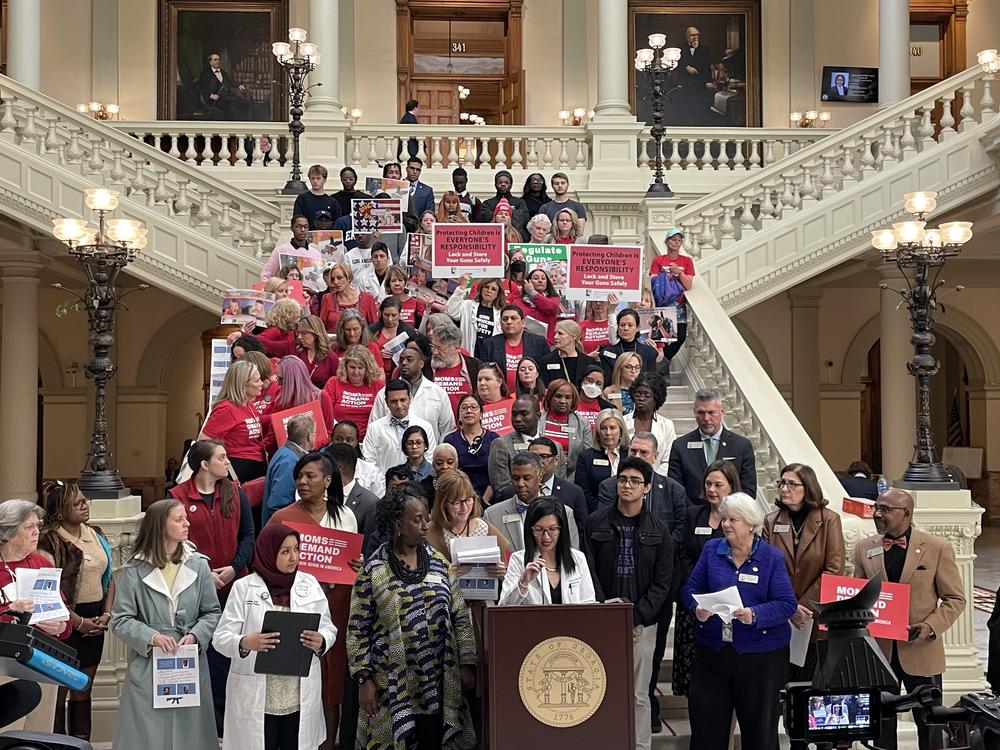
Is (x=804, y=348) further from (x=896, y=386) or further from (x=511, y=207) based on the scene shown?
(x=511, y=207)

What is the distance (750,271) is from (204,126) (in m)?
8.09

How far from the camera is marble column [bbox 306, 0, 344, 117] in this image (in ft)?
55.3

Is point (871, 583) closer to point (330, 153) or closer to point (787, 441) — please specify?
point (787, 441)

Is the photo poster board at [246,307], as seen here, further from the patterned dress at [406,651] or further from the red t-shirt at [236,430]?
the patterned dress at [406,651]

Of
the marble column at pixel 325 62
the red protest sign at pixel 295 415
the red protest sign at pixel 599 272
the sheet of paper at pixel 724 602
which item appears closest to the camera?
the sheet of paper at pixel 724 602

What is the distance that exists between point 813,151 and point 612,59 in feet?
12.8

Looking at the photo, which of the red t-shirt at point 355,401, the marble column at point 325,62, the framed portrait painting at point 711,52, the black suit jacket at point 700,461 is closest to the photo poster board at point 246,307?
the red t-shirt at point 355,401

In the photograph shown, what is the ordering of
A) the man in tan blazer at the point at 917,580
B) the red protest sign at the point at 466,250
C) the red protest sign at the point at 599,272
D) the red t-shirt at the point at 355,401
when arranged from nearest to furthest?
the man in tan blazer at the point at 917,580 → the red t-shirt at the point at 355,401 → the red protest sign at the point at 599,272 → the red protest sign at the point at 466,250

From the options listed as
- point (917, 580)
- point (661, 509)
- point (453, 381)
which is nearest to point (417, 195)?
point (453, 381)

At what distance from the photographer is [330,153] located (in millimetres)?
16672

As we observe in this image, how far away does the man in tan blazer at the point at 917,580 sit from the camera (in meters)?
6.42

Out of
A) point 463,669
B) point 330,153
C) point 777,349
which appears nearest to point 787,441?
point 463,669

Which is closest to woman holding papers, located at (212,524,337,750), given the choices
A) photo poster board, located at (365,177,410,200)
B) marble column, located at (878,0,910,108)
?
photo poster board, located at (365,177,410,200)

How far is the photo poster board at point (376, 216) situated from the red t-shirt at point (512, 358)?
342 cm
